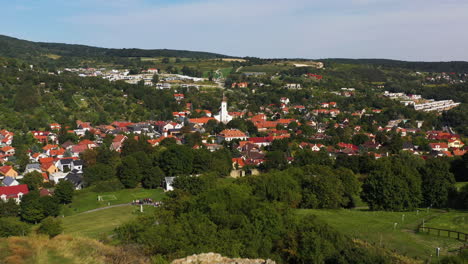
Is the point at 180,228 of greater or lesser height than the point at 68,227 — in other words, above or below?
above

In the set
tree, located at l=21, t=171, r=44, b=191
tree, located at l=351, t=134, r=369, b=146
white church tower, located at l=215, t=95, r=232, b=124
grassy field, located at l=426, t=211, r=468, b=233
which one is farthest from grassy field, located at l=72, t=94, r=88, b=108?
grassy field, located at l=426, t=211, r=468, b=233

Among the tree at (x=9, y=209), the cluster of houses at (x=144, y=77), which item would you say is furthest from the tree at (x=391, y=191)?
the cluster of houses at (x=144, y=77)

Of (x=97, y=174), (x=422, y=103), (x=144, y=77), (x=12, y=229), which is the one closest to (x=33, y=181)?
(x=97, y=174)

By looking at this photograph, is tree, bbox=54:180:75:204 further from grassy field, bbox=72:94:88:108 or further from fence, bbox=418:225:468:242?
grassy field, bbox=72:94:88:108

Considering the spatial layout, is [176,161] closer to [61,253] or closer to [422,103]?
[61,253]

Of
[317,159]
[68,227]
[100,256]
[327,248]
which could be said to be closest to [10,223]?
[68,227]

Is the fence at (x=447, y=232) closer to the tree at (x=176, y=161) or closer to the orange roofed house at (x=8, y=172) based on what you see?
the tree at (x=176, y=161)

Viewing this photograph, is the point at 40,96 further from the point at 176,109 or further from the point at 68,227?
the point at 68,227
